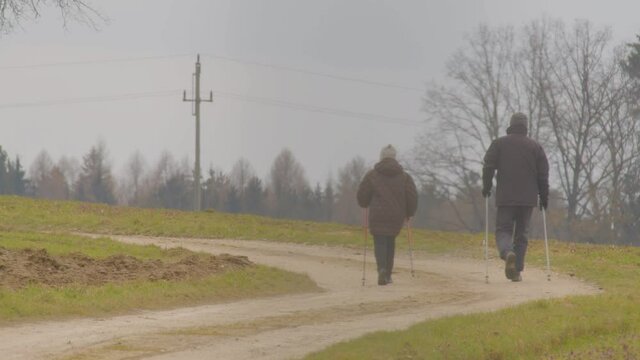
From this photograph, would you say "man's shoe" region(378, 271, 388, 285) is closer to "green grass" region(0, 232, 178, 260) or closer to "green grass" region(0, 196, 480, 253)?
"green grass" region(0, 232, 178, 260)

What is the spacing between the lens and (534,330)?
1281 cm

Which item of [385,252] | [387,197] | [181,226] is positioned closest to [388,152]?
[387,197]

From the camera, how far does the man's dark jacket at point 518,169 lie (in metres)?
→ 19.1

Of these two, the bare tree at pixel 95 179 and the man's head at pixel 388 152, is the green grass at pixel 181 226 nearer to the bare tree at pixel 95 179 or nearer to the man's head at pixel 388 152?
the man's head at pixel 388 152

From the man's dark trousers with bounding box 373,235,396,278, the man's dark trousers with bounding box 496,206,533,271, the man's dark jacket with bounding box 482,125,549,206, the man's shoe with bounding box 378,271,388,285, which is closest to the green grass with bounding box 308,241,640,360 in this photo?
the man's dark trousers with bounding box 496,206,533,271

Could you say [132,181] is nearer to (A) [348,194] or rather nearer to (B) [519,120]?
(A) [348,194]

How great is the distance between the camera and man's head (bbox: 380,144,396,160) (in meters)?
20.1

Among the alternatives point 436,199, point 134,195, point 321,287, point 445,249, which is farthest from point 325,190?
point 321,287

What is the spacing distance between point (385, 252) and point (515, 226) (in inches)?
84.7

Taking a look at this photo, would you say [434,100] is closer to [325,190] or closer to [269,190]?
[325,190]

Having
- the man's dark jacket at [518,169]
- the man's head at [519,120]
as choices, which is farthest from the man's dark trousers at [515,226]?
the man's head at [519,120]

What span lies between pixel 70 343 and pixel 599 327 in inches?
229

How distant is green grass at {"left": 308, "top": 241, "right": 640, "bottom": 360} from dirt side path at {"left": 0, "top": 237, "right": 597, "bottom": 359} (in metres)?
0.68

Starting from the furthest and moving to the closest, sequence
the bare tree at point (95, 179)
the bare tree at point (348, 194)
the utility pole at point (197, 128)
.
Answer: the bare tree at point (95, 179) < the bare tree at point (348, 194) < the utility pole at point (197, 128)
